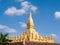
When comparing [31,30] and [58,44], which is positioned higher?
[31,30]

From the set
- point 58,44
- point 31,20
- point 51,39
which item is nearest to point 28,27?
point 31,20

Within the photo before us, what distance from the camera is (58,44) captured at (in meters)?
29.9

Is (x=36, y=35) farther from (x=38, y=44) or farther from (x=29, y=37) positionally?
(x=38, y=44)

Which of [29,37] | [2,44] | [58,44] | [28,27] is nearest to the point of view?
[2,44]

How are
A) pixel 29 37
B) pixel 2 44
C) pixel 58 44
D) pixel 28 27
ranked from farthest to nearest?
pixel 28 27, pixel 29 37, pixel 58 44, pixel 2 44

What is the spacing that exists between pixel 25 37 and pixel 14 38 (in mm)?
1799

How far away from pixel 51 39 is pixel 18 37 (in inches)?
215

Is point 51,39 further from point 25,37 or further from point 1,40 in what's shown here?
point 1,40

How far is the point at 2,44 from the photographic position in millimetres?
27391

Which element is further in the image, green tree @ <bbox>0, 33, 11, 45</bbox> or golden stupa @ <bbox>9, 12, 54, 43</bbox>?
golden stupa @ <bbox>9, 12, 54, 43</bbox>

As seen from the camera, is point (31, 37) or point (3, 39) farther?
point (31, 37)

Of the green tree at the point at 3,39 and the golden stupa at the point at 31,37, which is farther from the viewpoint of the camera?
the golden stupa at the point at 31,37

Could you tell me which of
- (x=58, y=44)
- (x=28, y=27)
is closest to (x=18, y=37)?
(x=28, y=27)

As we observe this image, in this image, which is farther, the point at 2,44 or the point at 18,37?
the point at 18,37
